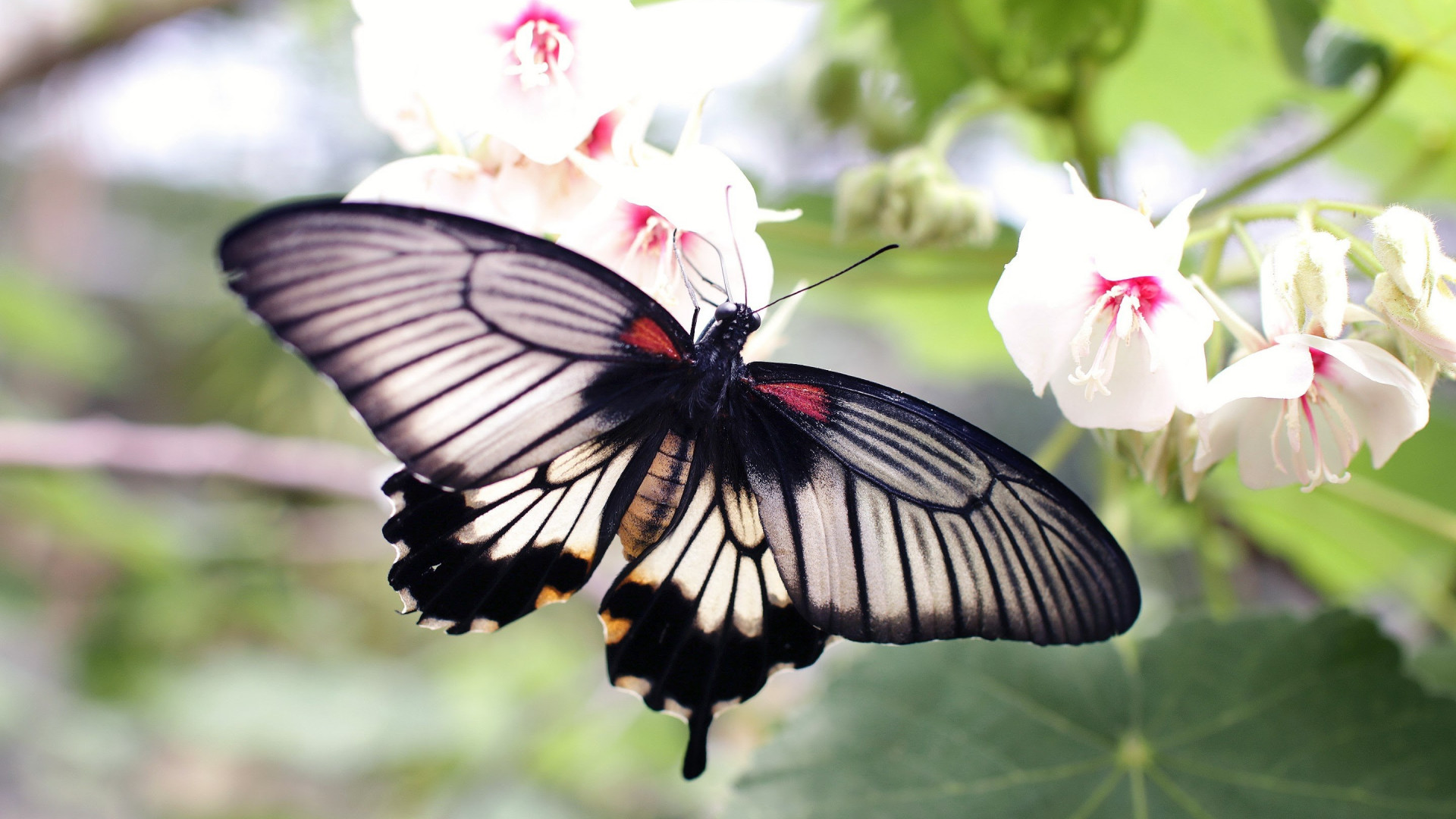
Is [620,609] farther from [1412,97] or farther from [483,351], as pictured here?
[1412,97]

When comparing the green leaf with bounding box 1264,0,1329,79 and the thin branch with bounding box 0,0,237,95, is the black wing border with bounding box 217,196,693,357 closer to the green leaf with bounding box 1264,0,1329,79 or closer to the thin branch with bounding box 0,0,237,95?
the green leaf with bounding box 1264,0,1329,79

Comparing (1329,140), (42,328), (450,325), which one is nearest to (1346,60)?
(1329,140)

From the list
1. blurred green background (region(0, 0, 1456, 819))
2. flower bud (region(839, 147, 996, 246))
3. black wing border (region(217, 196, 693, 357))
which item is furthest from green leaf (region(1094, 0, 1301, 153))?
black wing border (region(217, 196, 693, 357))


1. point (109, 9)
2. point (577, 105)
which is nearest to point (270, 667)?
point (109, 9)

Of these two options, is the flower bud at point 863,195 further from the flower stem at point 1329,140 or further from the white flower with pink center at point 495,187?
the flower stem at point 1329,140

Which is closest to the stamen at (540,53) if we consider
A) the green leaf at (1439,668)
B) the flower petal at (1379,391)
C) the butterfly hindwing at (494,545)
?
the butterfly hindwing at (494,545)

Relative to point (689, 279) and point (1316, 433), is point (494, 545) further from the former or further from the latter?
point (1316, 433)
